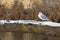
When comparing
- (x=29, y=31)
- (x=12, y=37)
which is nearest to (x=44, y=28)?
(x=29, y=31)

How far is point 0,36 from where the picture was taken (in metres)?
2.06

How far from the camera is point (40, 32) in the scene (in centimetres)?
184

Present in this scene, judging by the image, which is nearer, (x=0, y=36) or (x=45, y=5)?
(x=0, y=36)

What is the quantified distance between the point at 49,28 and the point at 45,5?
1994 mm

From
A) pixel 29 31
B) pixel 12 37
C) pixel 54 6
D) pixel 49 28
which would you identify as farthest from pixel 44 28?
pixel 54 6

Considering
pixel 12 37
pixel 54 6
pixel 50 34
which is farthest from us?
pixel 54 6

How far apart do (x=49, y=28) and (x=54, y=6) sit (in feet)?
6.37

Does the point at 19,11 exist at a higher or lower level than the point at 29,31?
lower

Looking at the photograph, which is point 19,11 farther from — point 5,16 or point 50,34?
point 50,34

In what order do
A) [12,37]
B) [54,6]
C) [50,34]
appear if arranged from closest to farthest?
[50,34], [12,37], [54,6]

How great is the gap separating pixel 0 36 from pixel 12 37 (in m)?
0.14

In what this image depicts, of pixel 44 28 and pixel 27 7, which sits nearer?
pixel 44 28

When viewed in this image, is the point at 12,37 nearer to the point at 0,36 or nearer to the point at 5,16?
the point at 0,36

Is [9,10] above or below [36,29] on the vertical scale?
below
